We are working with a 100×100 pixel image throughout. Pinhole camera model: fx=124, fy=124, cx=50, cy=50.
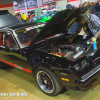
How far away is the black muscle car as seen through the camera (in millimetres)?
2156

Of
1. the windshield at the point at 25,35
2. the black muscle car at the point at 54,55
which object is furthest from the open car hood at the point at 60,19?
the windshield at the point at 25,35

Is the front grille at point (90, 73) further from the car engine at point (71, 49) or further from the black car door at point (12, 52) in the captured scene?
the black car door at point (12, 52)

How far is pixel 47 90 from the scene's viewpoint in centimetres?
265

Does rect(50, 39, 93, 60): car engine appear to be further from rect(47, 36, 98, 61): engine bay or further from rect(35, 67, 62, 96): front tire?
rect(35, 67, 62, 96): front tire

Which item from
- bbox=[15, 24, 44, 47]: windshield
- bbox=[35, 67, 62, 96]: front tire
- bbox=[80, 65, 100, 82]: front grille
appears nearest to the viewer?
bbox=[80, 65, 100, 82]: front grille

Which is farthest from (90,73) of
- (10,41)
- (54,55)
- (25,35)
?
(10,41)

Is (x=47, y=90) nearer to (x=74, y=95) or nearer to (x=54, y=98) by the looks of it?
(x=54, y=98)

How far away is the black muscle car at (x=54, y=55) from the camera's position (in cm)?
216

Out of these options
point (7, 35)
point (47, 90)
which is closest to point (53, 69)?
point (47, 90)

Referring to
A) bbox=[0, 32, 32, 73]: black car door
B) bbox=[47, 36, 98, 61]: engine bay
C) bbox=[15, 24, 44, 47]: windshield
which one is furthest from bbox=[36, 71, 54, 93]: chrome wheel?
bbox=[15, 24, 44, 47]: windshield

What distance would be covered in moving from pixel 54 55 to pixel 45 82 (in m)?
0.64

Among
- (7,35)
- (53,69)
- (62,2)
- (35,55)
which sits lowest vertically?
(53,69)

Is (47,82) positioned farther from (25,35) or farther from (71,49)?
(25,35)

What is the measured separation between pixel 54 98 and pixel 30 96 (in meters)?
0.56
